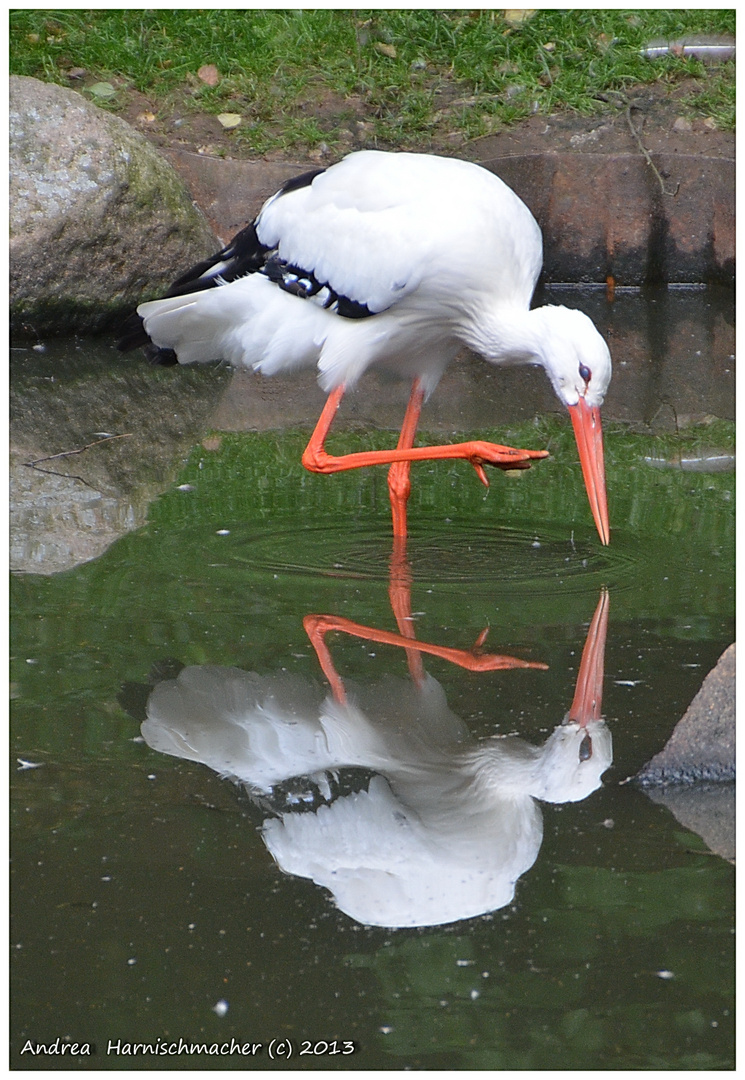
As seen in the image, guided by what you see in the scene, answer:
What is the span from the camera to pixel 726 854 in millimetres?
2988

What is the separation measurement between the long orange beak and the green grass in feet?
20.3

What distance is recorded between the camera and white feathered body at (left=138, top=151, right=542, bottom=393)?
4.89 meters

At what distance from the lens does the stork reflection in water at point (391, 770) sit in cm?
293

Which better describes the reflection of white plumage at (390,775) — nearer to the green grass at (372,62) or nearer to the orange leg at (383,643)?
the orange leg at (383,643)

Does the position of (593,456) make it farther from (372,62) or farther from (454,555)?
(372,62)

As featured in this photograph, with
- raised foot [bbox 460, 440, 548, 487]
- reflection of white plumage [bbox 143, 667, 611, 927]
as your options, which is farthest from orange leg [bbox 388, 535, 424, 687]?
raised foot [bbox 460, 440, 548, 487]

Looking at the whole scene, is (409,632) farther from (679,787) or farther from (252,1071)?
(252,1071)

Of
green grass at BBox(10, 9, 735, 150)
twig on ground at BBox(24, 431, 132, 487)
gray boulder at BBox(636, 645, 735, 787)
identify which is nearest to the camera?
gray boulder at BBox(636, 645, 735, 787)

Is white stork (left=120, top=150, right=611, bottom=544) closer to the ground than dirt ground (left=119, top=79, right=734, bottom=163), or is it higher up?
higher up

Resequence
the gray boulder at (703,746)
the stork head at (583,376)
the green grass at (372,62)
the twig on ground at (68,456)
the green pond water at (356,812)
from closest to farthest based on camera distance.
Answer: the green pond water at (356,812), the gray boulder at (703,746), the stork head at (583,376), the twig on ground at (68,456), the green grass at (372,62)

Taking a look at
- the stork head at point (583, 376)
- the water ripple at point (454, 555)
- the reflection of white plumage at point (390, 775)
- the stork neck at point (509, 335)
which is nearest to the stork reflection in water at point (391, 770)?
the reflection of white plumage at point (390, 775)

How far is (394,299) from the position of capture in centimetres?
504

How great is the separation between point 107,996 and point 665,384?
5762 mm

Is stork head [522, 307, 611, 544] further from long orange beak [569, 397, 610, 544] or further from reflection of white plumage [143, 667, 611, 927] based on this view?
reflection of white plumage [143, 667, 611, 927]
